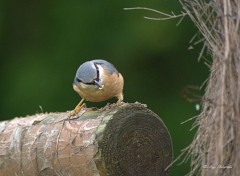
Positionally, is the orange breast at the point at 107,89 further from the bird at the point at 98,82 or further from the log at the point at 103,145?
the log at the point at 103,145

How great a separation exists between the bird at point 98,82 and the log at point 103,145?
243mm

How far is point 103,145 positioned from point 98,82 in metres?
0.75

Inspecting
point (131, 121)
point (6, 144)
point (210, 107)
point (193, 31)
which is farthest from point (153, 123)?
point (193, 31)

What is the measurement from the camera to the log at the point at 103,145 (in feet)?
15.3

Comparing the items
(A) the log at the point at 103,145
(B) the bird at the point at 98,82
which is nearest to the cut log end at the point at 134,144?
(A) the log at the point at 103,145

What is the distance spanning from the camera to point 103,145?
183 inches

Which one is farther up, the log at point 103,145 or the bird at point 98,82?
the bird at point 98,82

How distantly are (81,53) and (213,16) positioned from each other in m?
4.95

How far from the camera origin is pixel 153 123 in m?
4.84

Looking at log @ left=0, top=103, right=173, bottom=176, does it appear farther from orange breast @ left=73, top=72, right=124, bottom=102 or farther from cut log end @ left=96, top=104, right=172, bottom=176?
orange breast @ left=73, top=72, right=124, bottom=102

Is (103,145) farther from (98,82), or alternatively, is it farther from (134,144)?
(98,82)

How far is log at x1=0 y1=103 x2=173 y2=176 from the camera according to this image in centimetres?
466

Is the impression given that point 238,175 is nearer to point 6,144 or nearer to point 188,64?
point 6,144

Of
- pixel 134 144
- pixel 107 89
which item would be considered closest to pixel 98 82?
pixel 107 89
